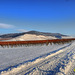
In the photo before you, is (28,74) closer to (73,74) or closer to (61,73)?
(61,73)

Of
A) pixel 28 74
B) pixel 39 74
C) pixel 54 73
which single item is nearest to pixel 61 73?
pixel 54 73

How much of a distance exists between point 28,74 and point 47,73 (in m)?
0.97

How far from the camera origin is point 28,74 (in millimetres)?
4051

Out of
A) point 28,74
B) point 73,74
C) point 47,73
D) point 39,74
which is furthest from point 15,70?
point 73,74

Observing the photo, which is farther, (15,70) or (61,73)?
(15,70)

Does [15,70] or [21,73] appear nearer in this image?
[21,73]

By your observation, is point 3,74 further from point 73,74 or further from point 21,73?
point 73,74

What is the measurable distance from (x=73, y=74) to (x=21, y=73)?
266 cm

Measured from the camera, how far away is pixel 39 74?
13.2 ft

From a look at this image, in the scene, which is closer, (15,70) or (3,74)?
(3,74)

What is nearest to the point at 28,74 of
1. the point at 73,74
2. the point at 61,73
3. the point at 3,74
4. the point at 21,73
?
the point at 21,73

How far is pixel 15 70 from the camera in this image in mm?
4578

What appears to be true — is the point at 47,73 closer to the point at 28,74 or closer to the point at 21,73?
the point at 28,74

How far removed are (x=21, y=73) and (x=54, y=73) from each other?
172 centimetres
